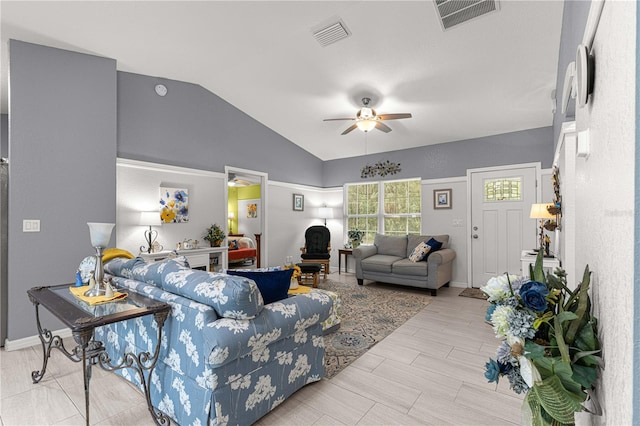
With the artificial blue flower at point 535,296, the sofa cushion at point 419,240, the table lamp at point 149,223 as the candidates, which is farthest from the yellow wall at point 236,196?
the artificial blue flower at point 535,296

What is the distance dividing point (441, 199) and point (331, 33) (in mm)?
3640

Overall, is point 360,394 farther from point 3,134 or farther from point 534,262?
point 3,134

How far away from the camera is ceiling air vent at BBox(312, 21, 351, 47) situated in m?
3.06

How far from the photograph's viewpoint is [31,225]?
3.12 m

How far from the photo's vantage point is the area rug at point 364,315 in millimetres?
2811

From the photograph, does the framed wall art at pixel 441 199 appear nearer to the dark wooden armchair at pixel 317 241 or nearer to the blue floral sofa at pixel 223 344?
the dark wooden armchair at pixel 317 241

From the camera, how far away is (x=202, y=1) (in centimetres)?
281

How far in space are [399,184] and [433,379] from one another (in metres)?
4.38

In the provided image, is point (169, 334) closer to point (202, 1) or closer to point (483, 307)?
point (202, 1)

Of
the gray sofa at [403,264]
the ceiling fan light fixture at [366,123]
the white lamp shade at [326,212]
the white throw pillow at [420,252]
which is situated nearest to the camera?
the ceiling fan light fixture at [366,123]

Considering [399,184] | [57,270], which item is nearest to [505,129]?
[399,184]

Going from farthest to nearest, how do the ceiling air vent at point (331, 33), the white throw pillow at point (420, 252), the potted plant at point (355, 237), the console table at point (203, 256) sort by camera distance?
the potted plant at point (355, 237) < the white throw pillow at point (420, 252) < the console table at point (203, 256) < the ceiling air vent at point (331, 33)

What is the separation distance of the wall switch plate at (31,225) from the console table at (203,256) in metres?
1.10

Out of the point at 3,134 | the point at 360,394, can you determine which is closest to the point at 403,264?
the point at 360,394
